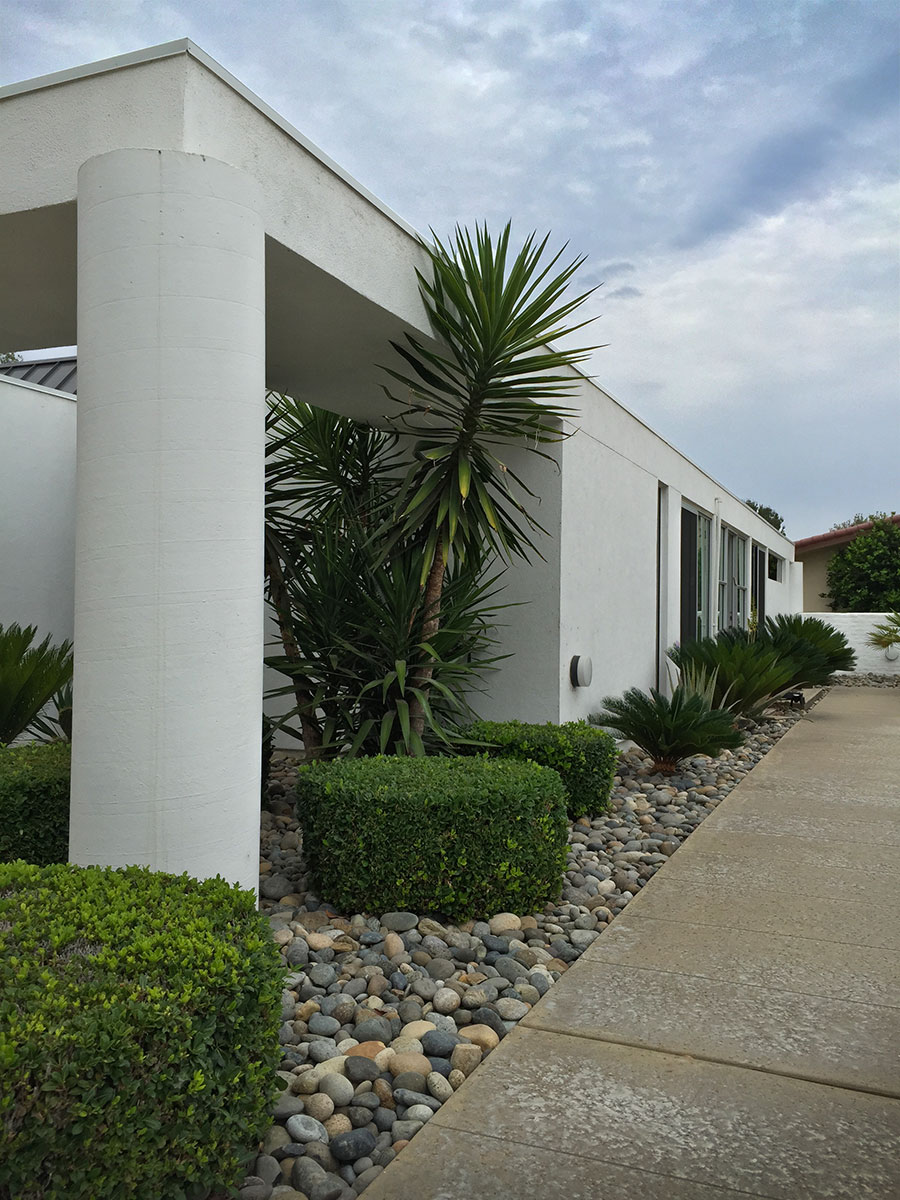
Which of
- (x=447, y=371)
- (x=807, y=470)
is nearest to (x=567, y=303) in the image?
(x=447, y=371)

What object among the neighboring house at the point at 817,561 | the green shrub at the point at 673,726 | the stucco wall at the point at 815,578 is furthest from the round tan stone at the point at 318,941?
the stucco wall at the point at 815,578

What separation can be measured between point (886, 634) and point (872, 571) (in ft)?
11.8

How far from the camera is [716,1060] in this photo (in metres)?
2.67

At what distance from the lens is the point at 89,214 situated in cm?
351

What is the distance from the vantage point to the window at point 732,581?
44.3ft

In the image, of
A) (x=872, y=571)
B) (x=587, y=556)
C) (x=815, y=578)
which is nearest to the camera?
(x=587, y=556)

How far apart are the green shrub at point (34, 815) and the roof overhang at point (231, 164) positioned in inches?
94.1

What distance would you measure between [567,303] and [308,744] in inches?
126

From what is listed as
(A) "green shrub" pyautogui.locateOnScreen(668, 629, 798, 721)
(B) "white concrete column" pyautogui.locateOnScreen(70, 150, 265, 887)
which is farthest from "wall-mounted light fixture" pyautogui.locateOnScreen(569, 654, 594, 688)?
(B) "white concrete column" pyautogui.locateOnScreen(70, 150, 265, 887)

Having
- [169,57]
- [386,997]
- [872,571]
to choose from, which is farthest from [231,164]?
[872,571]

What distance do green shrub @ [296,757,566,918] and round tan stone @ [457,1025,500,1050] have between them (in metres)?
0.96

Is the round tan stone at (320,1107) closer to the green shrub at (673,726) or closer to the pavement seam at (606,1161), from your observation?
the pavement seam at (606,1161)

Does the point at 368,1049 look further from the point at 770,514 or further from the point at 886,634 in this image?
the point at 770,514

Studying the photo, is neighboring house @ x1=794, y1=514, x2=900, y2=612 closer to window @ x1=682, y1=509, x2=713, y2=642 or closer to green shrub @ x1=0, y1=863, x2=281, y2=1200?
window @ x1=682, y1=509, x2=713, y2=642
